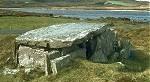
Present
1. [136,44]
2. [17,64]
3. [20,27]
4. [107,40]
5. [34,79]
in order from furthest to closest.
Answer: [20,27], [136,44], [107,40], [17,64], [34,79]

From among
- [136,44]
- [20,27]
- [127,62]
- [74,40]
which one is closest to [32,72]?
[74,40]

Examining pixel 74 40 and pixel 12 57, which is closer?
pixel 74 40

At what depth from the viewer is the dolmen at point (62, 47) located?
2368 cm

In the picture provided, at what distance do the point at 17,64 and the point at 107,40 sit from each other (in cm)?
713

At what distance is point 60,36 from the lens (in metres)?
25.2

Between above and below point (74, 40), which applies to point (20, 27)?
→ below

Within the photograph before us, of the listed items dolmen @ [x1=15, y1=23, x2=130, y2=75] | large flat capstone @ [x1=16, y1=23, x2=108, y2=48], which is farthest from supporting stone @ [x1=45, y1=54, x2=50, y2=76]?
large flat capstone @ [x1=16, y1=23, x2=108, y2=48]

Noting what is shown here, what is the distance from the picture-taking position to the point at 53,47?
80.5 feet

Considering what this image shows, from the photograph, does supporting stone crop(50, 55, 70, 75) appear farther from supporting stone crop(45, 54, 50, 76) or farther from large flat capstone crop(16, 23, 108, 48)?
large flat capstone crop(16, 23, 108, 48)

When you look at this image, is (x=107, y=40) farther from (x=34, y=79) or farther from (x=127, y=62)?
(x=34, y=79)

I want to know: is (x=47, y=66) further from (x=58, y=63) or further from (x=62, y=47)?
(x=62, y=47)

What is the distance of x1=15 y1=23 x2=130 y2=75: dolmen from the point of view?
23678 millimetres

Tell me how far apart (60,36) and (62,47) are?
1.22m

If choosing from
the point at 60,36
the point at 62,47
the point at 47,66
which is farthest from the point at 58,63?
the point at 60,36
